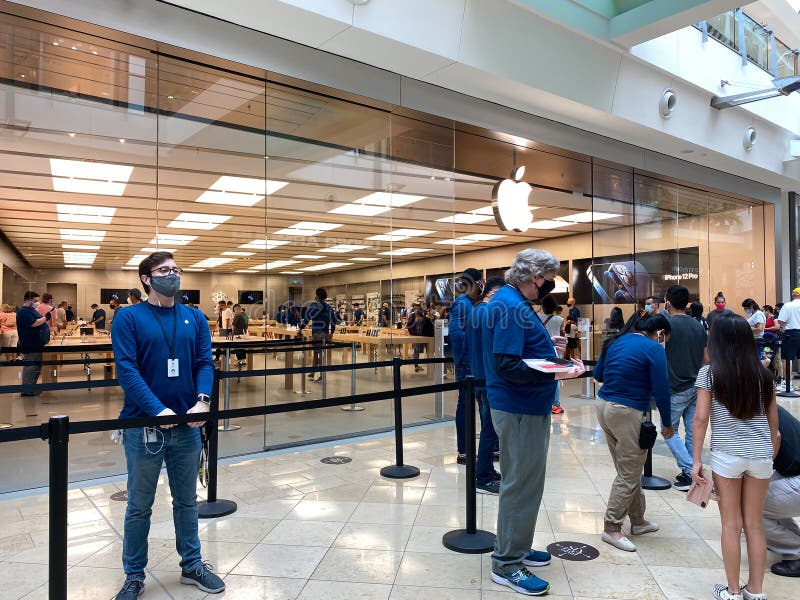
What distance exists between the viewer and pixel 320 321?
7250mm

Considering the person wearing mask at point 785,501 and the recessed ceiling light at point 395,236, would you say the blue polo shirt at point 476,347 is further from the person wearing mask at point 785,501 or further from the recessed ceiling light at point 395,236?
the recessed ceiling light at point 395,236

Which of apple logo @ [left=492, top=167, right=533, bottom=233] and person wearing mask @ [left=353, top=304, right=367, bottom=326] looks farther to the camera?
apple logo @ [left=492, top=167, right=533, bottom=233]

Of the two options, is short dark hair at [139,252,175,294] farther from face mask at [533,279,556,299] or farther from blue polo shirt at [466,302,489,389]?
blue polo shirt at [466,302,489,389]

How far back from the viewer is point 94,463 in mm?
5676

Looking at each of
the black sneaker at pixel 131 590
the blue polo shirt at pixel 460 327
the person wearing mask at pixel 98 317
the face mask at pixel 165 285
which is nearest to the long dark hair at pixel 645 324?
the blue polo shirt at pixel 460 327

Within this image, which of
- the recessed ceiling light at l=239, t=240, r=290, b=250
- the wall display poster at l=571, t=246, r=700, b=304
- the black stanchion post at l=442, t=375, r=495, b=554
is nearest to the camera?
the black stanchion post at l=442, t=375, r=495, b=554

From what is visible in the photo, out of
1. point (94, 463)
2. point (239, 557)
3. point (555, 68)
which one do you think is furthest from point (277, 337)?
point (555, 68)

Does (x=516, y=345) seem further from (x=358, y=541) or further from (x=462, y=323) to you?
(x=462, y=323)

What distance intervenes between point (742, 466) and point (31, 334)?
575 centimetres

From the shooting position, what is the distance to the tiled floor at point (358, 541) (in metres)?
3.21

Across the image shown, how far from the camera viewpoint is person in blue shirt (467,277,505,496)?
5016 mm

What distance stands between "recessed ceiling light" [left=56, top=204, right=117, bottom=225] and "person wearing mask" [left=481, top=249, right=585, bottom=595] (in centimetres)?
444

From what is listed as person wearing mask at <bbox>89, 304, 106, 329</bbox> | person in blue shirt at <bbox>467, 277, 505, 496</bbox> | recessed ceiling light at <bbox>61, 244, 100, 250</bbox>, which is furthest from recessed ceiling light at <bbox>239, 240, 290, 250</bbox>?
person in blue shirt at <bbox>467, 277, 505, 496</bbox>

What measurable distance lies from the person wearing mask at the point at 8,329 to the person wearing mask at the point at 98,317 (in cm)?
68
